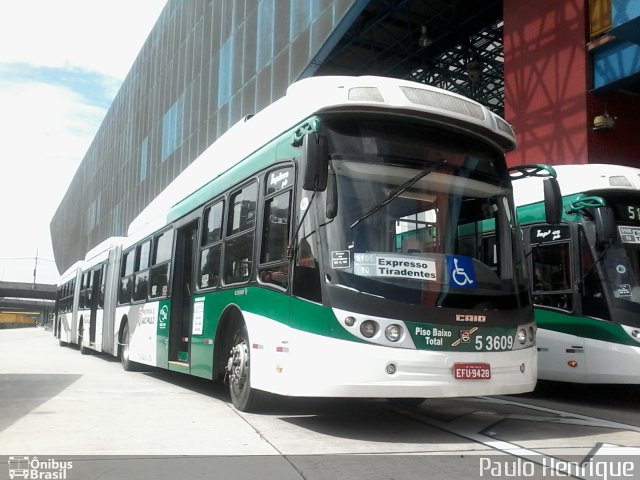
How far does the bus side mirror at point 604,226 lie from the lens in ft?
28.7

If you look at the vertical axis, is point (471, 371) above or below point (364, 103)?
below

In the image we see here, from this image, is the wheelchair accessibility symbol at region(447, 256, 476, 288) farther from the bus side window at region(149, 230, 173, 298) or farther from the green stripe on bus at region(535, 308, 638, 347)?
the bus side window at region(149, 230, 173, 298)

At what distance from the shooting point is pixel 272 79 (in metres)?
22.3

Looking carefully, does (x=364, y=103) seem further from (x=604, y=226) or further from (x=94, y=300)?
(x=94, y=300)

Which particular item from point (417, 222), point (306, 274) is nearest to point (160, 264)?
point (306, 274)

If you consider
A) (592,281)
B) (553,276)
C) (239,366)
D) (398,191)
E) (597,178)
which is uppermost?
(597,178)

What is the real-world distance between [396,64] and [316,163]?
19.3 m

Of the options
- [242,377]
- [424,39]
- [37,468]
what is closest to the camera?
[37,468]

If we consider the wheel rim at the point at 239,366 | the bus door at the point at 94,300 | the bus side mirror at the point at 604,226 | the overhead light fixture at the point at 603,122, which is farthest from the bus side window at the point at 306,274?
the bus door at the point at 94,300

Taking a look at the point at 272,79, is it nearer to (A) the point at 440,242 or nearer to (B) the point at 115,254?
(B) the point at 115,254

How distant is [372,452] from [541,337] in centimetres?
499

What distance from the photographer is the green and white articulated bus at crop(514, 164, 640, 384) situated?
Result: 8.69 metres

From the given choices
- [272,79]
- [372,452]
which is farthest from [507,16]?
[372,452]

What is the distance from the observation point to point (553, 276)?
381 inches
